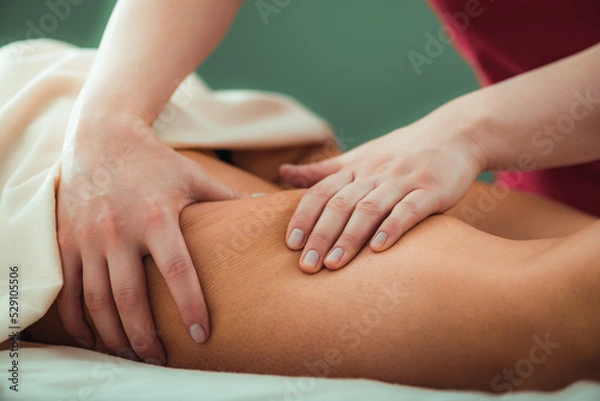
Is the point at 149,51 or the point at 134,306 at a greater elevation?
the point at 149,51

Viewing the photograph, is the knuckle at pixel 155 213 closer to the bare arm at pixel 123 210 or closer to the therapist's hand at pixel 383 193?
the bare arm at pixel 123 210

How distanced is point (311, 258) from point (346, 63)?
56.6 inches

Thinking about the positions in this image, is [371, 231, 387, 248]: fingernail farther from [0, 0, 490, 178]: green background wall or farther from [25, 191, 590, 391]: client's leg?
[0, 0, 490, 178]: green background wall

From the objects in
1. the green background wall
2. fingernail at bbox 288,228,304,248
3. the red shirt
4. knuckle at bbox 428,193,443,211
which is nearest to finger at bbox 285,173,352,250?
fingernail at bbox 288,228,304,248

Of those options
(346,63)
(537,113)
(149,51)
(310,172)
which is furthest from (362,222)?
(346,63)

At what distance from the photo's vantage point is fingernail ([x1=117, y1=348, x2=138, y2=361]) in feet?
2.13

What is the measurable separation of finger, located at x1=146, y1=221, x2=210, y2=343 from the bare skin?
0.06 feet

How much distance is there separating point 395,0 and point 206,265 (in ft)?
4.92

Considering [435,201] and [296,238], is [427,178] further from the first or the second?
[296,238]

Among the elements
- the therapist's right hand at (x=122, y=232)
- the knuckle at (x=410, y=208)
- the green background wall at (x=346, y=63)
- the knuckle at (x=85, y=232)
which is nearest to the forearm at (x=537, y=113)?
the knuckle at (x=410, y=208)

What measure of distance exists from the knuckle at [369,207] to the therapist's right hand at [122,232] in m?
0.19

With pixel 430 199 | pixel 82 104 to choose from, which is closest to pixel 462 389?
pixel 430 199

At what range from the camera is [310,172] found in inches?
31.3

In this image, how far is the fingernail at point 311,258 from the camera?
0.60 meters
